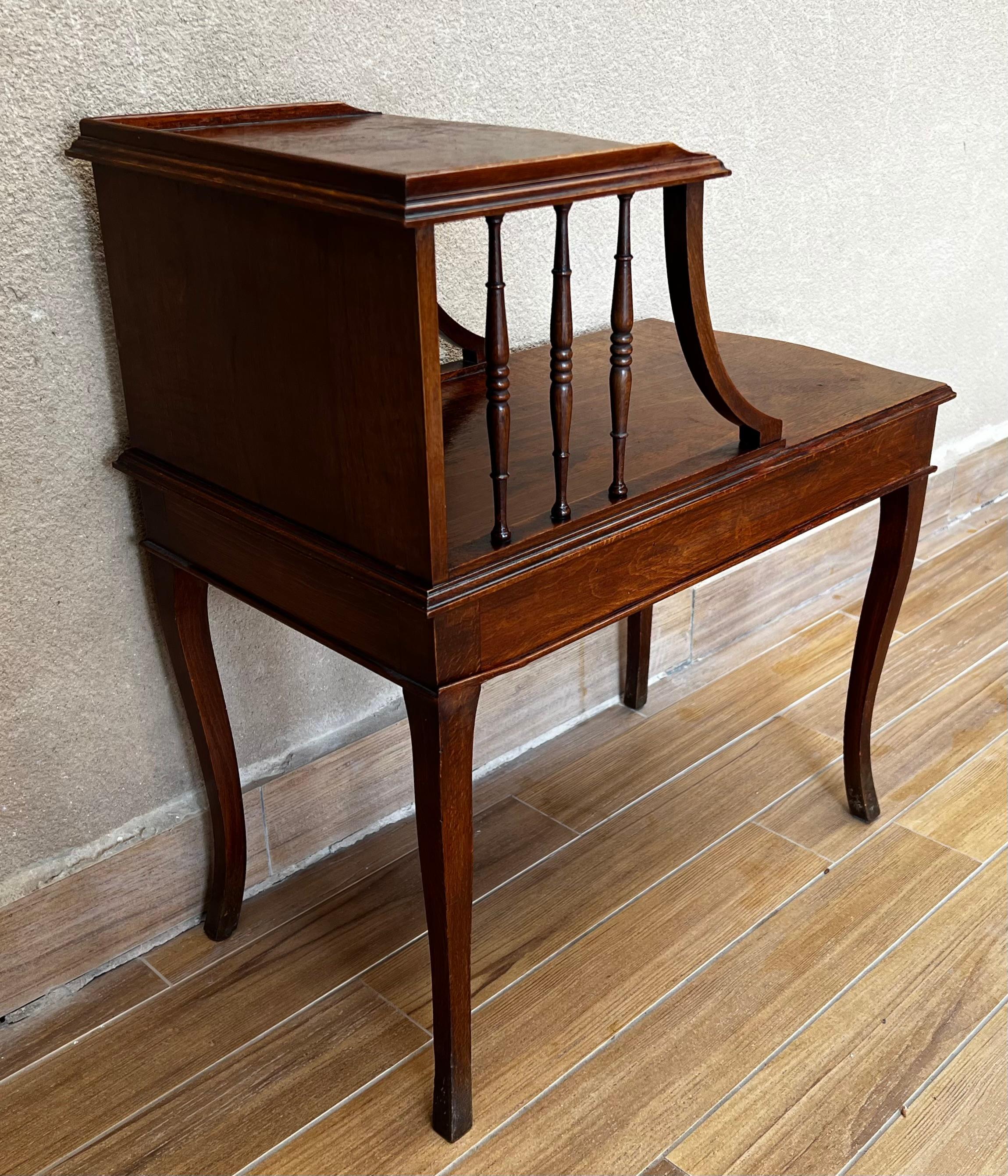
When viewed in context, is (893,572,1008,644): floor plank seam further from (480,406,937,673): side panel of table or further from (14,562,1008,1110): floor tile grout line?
(480,406,937,673): side panel of table

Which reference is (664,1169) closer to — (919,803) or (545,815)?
(545,815)

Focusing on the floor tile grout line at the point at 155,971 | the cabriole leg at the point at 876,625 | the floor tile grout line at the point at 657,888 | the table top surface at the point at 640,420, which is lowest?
the floor tile grout line at the point at 657,888

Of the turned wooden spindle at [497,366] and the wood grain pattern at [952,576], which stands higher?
the turned wooden spindle at [497,366]

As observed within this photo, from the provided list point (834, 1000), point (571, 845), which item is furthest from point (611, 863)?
point (834, 1000)

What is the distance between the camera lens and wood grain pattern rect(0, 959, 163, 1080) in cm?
149

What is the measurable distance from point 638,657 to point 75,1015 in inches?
43.7

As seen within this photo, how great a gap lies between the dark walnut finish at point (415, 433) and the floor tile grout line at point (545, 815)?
56 centimetres

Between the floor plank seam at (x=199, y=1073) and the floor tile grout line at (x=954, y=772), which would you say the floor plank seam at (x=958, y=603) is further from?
the floor plank seam at (x=199, y=1073)

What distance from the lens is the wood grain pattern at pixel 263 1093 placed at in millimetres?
1349

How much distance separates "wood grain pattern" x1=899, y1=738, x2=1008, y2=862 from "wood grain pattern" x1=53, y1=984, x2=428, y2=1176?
0.89 meters

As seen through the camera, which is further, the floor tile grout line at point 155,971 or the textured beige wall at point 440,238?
the floor tile grout line at point 155,971

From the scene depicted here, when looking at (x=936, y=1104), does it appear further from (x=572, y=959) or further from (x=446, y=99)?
(x=446, y=99)

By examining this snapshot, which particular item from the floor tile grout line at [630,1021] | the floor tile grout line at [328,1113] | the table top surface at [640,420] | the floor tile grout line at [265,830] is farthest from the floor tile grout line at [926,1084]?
the floor tile grout line at [265,830]

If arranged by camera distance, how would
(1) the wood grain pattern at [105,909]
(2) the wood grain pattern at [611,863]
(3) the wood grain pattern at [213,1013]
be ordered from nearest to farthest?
(3) the wood grain pattern at [213,1013], (1) the wood grain pattern at [105,909], (2) the wood grain pattern at [611,863]
